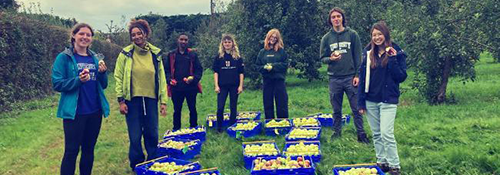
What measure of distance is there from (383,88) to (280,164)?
160cm

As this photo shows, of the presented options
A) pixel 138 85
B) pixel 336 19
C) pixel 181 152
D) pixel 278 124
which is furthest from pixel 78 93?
pixel 336 19

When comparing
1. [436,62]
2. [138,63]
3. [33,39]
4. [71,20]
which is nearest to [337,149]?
[138,63]

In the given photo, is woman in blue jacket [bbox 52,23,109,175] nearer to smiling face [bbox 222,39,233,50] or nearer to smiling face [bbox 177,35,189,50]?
smiling face [bbox 177,35,189,50]

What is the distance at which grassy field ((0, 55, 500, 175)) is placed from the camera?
524cm

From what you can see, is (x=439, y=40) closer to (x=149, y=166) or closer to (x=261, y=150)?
(x=261, y=150)

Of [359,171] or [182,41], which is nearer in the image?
[359,171]

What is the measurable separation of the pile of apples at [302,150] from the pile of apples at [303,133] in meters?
0.59

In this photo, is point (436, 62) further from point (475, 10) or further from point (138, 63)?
point (138, 63)

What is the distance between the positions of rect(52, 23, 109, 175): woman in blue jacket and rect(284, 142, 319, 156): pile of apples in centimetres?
262

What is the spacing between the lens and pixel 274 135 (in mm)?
7465

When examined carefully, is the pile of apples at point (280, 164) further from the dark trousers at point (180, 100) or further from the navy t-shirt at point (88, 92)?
the dark trousers at point (180, 100)

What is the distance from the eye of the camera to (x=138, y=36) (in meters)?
5.41

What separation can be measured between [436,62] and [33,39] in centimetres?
1307

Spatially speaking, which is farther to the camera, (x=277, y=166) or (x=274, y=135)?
(x=274, y=135)
